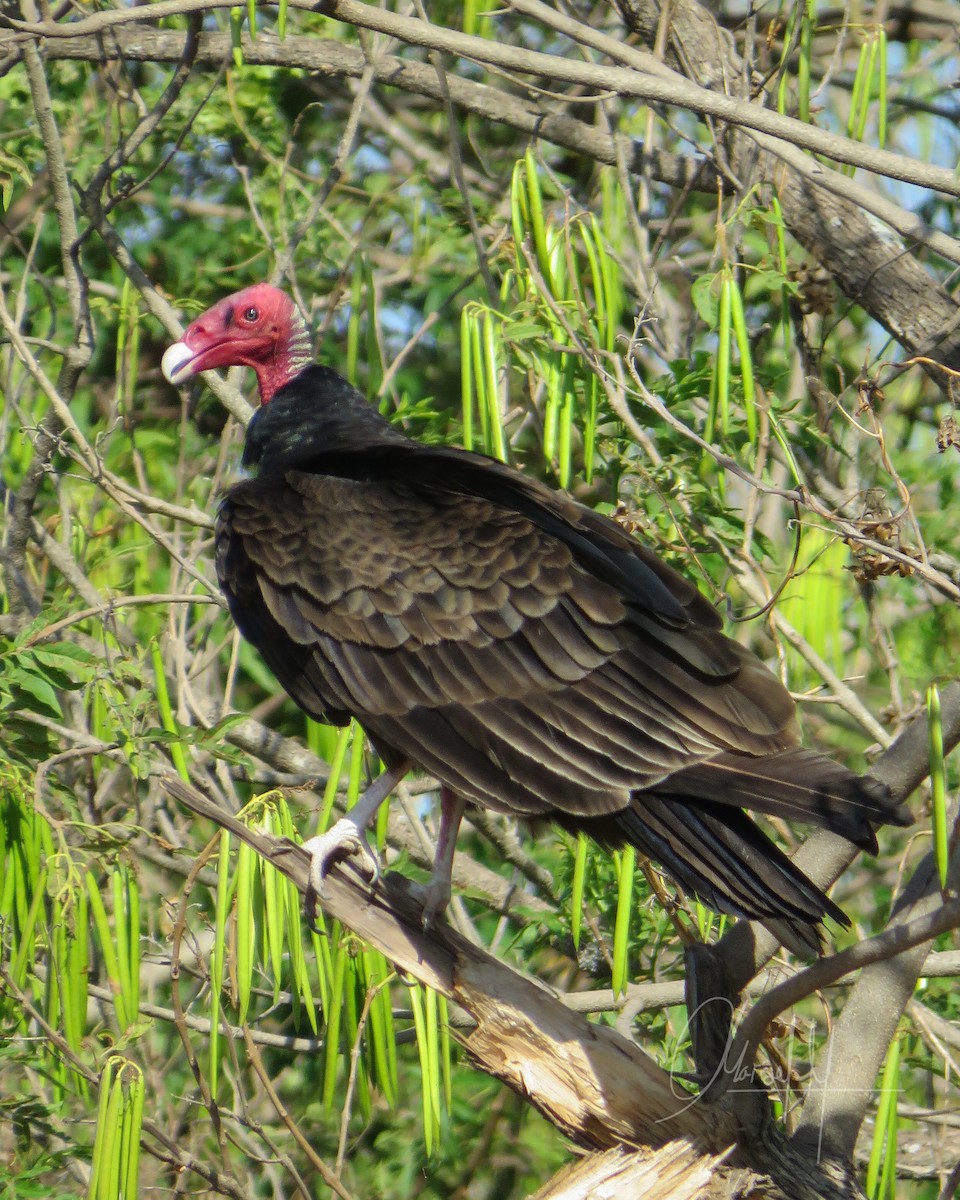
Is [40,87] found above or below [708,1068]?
above

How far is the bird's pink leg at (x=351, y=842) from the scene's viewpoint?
307 cm

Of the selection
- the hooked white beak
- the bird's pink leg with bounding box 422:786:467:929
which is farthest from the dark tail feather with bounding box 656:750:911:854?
the hooked white beak

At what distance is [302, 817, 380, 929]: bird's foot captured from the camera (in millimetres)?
3049

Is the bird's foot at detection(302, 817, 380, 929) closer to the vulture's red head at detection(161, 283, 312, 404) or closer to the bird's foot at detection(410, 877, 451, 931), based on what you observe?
the bird's foot at detection(410, 877, 451, 931)

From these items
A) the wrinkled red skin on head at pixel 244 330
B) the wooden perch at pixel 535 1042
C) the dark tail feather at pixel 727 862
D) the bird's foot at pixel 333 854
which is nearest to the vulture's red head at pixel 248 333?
the wrinkled red skin on head at pixel 244 330

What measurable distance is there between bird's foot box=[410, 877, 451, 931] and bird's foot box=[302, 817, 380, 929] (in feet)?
0.35

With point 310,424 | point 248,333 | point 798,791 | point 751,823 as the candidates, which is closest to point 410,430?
Answer: point 248,333

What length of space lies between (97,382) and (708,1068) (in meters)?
3.89

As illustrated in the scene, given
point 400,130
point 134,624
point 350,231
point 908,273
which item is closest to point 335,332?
point 350,231

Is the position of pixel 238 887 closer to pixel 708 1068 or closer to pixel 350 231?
pixel 708 1068

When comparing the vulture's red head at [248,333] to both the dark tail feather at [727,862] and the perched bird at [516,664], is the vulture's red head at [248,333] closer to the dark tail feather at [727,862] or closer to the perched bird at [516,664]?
the perched bird at [516,664]

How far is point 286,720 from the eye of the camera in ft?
18.4

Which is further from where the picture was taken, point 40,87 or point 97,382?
point 97,382

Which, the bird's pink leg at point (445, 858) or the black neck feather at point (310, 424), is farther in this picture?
the black neck feather at point (310, 424)
